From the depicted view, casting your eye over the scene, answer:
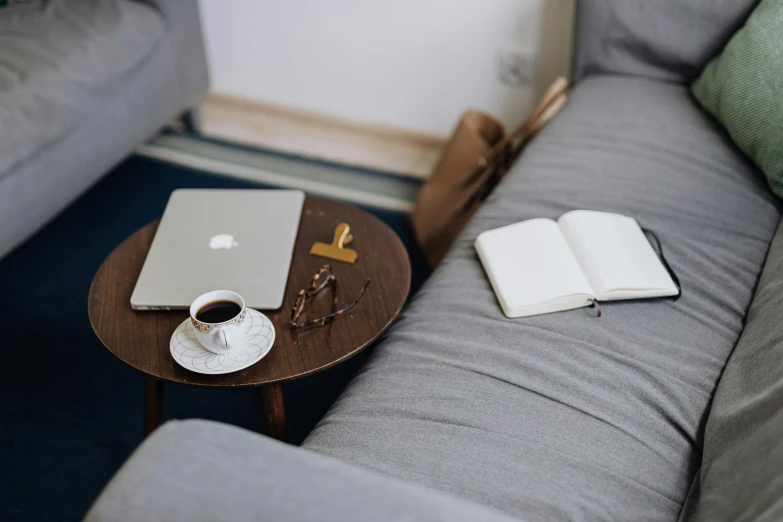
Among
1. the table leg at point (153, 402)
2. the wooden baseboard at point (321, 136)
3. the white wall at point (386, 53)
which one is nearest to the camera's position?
the table leg at point (153, 402)

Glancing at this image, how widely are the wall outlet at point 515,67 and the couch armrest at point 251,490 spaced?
1.54 metres

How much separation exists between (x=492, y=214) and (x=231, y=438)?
2.48 feet

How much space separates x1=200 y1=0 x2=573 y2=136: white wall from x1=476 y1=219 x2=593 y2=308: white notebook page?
0.90m

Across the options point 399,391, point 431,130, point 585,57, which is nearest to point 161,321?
point 399,391

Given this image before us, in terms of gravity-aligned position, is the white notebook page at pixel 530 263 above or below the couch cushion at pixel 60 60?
above

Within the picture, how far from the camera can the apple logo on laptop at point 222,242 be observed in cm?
117

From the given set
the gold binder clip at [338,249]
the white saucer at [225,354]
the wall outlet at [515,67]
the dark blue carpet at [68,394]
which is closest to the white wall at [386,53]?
the wall outlet at [515,67]

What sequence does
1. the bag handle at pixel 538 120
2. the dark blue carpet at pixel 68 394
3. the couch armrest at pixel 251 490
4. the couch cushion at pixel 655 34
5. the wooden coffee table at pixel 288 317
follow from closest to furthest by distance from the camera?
1. the couch armrest at pixel 251 490
2. the wooden coffee table at pixel 288 317
3. the dark blue carpet at pixel 68 394
4. the couch cushion at pixel 655 34
5. the bag handle at pixel 538 120

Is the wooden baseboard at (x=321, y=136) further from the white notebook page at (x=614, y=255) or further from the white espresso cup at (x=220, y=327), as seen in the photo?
the white espresso cup at (x=220, y=327)

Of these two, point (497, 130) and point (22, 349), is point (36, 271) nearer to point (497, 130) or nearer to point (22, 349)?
point (22, 349)

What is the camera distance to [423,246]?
5.77 feet

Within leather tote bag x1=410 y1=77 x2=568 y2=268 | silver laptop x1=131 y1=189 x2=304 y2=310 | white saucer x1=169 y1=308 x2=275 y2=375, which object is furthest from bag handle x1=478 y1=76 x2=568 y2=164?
white saucer x1=169 y1=308 x2=275 y2=375

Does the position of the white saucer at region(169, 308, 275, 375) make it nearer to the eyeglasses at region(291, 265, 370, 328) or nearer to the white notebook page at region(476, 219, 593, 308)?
the eyeglasses at region(291, 265, 370, 328)

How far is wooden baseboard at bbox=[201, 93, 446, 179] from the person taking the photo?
2.17 meters
